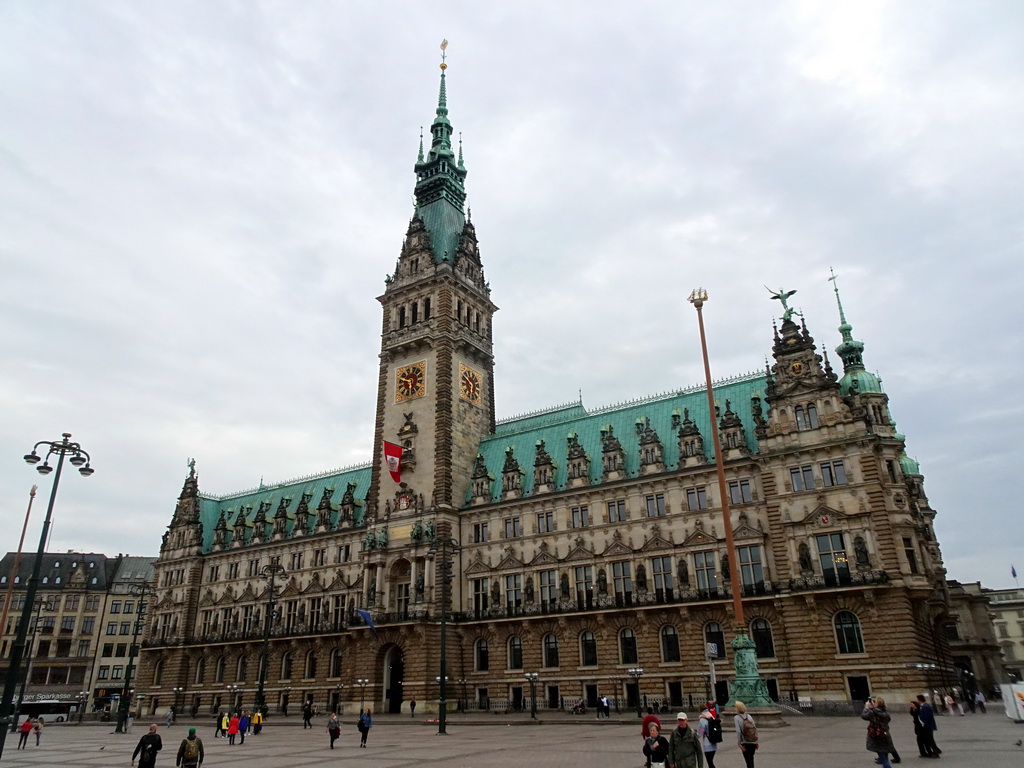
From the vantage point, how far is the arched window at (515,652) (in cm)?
6150

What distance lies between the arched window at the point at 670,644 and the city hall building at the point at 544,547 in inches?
5.5

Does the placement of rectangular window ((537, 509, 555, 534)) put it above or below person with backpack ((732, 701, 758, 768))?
above

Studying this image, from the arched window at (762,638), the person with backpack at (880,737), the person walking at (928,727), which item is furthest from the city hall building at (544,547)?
the person with backpack at (880,737)

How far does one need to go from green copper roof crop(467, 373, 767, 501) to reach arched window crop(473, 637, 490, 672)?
12.7m

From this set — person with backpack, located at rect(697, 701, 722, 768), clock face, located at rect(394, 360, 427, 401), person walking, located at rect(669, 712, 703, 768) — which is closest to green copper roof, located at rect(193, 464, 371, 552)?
clock face, located at rect(394, 360, 427, 401)

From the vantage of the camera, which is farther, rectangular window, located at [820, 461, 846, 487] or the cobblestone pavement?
rectangular window, located at [820, 461, 846, 487]

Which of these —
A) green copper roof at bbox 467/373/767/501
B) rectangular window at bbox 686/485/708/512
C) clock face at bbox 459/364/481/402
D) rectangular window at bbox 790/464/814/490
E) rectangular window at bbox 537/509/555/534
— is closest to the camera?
rectangular window at bbox 790/464/814/490

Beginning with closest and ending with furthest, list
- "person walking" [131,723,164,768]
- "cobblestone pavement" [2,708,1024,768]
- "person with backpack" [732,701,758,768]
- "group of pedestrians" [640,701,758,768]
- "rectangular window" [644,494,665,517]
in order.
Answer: "group of pedestrians" [640,701,758,768], "person with backpack" [732,701,758,768], "person walking" [131,723,164,768], "cobblestone pavement" [2,708,1024,768], "rectangular window" [644,494,665,517]

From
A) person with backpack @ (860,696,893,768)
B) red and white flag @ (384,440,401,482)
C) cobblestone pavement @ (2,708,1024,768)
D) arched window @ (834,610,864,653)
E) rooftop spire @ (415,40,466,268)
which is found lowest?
cobblestone pavement @ (2,708,1024,768)

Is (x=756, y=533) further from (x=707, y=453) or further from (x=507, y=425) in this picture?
(x=507, y=425)

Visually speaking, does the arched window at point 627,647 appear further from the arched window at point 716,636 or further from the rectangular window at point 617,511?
the rectangular window at point 617,511

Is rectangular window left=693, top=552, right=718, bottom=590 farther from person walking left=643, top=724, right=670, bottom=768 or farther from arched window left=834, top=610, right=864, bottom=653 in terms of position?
person walking left=643, top=724, right=670, bottom=768

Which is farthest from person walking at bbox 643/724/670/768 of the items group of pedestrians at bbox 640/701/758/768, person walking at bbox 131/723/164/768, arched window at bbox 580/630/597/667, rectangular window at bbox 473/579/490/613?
rectangular window at bbox 473/579/490/613

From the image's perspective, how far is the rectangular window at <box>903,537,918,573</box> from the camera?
47562mm
